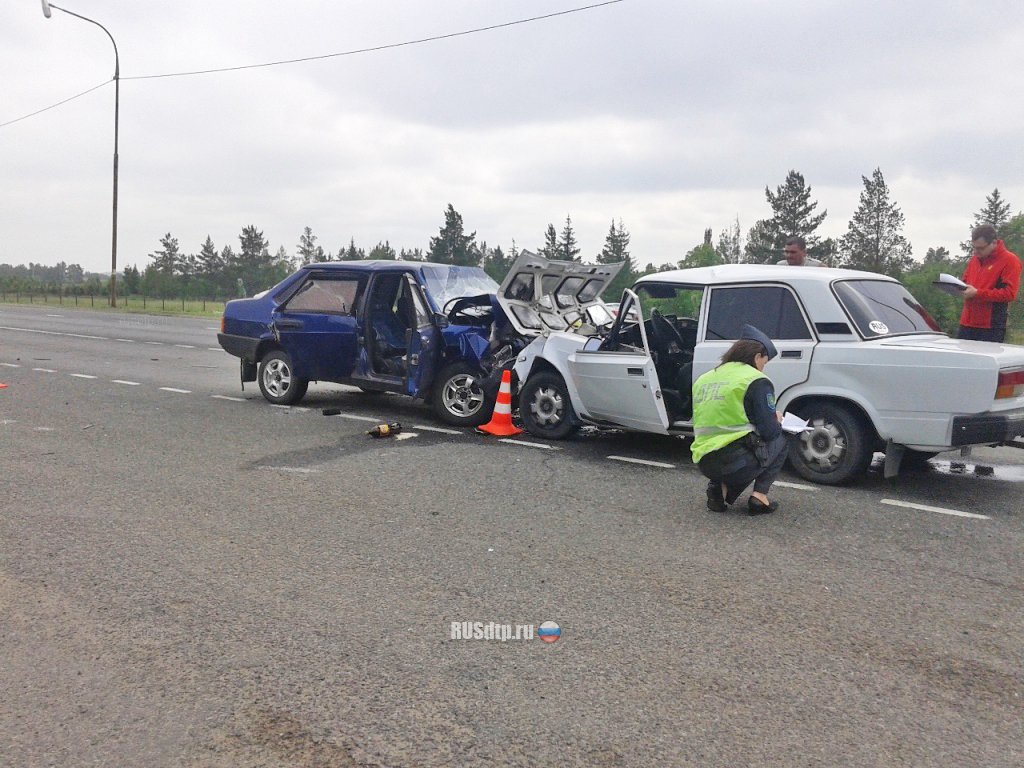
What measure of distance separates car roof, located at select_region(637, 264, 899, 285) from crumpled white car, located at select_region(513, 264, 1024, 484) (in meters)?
0.01

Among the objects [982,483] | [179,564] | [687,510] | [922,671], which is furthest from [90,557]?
[982,483]

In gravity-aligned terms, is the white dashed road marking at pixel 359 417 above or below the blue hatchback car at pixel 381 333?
below

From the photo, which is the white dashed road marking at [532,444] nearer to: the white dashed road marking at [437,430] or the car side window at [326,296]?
the white dashed road marking at [437,430]

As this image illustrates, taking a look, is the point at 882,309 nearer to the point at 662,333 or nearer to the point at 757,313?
the point at 757,313

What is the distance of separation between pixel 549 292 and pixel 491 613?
6064 millimetres

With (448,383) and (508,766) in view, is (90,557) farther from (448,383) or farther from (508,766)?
(448,383)

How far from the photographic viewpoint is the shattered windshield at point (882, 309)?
683 centimetres

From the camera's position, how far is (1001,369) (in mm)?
6000

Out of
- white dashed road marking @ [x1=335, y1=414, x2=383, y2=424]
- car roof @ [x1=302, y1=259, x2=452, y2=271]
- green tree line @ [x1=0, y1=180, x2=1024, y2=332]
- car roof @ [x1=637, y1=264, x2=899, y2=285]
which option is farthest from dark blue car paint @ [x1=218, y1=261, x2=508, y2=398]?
green tree line @ [x1=0, y1=180, x2=1024, y2=332]

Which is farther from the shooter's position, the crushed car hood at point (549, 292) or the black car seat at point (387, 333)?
the black car seat at point (387, 333)

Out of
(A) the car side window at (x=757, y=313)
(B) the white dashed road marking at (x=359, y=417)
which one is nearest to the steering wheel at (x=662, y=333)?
(A) the car side window at (x=757, y=313)

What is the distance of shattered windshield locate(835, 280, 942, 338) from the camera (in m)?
6.83

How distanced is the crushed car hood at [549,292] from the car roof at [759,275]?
170cm

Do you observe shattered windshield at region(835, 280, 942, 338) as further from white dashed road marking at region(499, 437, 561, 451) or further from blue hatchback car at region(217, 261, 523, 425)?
blue hatchback car at region(217, 261, 523, 425)
